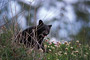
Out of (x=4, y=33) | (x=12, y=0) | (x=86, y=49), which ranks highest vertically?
(x=12, y=0)

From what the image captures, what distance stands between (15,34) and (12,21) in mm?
289

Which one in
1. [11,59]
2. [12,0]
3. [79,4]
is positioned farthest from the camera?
[79,4]

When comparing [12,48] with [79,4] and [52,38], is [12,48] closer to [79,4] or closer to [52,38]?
[52,38]

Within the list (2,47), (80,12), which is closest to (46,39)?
(2,47)

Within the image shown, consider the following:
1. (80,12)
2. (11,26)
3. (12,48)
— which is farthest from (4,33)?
(80,12)

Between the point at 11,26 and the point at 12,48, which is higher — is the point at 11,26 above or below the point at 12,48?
above

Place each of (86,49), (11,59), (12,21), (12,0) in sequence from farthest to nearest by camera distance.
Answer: (86,49) < (12,0) < (12,21) < (11,59)

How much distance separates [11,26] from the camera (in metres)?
5.06

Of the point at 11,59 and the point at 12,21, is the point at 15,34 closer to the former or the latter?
the point at 12,21

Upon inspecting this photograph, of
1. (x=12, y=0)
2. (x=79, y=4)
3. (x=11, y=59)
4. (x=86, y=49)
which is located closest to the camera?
(x=11, y=59)

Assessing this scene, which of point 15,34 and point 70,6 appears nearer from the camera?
point 15,34

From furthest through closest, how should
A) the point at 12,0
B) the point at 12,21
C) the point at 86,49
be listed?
the point at 86,49, the point at 12,0, the point at 12,21

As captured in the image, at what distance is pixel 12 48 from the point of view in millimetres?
4754

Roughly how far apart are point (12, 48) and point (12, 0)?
1245mm
